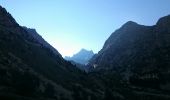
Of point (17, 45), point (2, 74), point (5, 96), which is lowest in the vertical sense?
point (5, 96)

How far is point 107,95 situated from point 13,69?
56918 millimetres

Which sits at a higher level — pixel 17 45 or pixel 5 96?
pixel 17 45

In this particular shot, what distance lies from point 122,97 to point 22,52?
69554 mm

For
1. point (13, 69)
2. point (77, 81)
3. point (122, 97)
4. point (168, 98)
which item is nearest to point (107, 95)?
point (122, 97)

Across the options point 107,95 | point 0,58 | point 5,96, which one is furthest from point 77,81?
point 5,96

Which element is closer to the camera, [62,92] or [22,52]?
[62,92]

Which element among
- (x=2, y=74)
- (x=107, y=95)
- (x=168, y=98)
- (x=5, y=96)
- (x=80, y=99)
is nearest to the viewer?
(x=5, y=96)

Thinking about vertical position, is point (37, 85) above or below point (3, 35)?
below

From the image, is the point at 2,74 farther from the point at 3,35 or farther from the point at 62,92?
the point at 3,35

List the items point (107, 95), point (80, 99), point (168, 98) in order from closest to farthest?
point (80, 99) < point (107, 95) < point (168, 98)

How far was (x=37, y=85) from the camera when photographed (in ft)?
493

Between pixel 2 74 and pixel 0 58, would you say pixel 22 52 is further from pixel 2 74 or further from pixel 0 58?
pixel 2 74

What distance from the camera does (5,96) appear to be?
14562 mm

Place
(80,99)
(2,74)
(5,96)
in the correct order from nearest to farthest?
1. (5,96)
2. (2,74)
3. (80,99)
